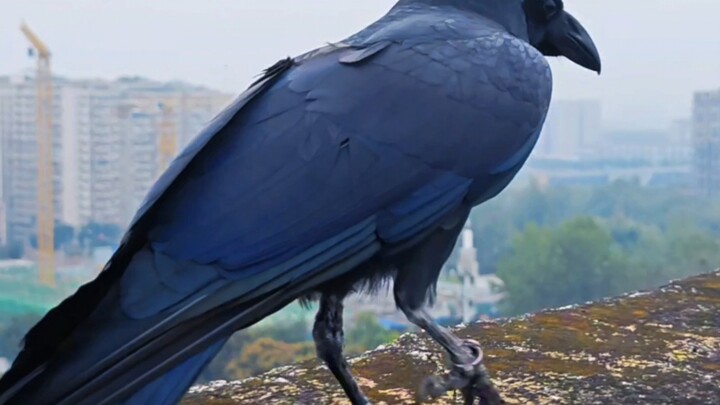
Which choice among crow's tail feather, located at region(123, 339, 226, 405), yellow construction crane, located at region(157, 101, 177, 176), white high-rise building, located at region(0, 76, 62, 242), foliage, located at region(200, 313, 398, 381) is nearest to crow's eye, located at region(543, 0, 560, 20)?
crow's tail feather, located at region(123, 339, 226, 405)

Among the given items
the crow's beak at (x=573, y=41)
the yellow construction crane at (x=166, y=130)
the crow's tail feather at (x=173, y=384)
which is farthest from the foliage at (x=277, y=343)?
the crow's tail feather at (x=173, y=384)

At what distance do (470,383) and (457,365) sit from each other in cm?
5

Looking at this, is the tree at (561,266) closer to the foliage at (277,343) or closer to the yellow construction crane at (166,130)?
the foliage at (277,343)

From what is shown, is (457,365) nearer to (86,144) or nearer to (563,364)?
(563,364)

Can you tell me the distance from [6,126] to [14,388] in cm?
1314

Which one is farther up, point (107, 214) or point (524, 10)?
point (524, 10)

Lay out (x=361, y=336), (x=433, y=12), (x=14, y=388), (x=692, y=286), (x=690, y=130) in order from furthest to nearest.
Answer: (x=690, y=130) → (x=361, y=336) → (x=692, y=286) → (x=433, y=12) → (x=14, y=388)

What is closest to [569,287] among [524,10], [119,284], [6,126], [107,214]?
[107,214]

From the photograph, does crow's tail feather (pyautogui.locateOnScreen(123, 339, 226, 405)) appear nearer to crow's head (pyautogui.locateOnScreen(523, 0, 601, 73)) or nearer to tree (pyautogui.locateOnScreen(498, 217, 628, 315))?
crow's head (pyautogui.locateOnScreen(523, 0, 601, 73))

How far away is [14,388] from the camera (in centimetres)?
189

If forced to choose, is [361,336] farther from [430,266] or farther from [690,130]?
[690,130]

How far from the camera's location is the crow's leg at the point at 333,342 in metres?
2.35

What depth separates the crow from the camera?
192cm

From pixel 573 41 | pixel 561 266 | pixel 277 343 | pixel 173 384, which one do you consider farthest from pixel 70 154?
pixel 173 384
